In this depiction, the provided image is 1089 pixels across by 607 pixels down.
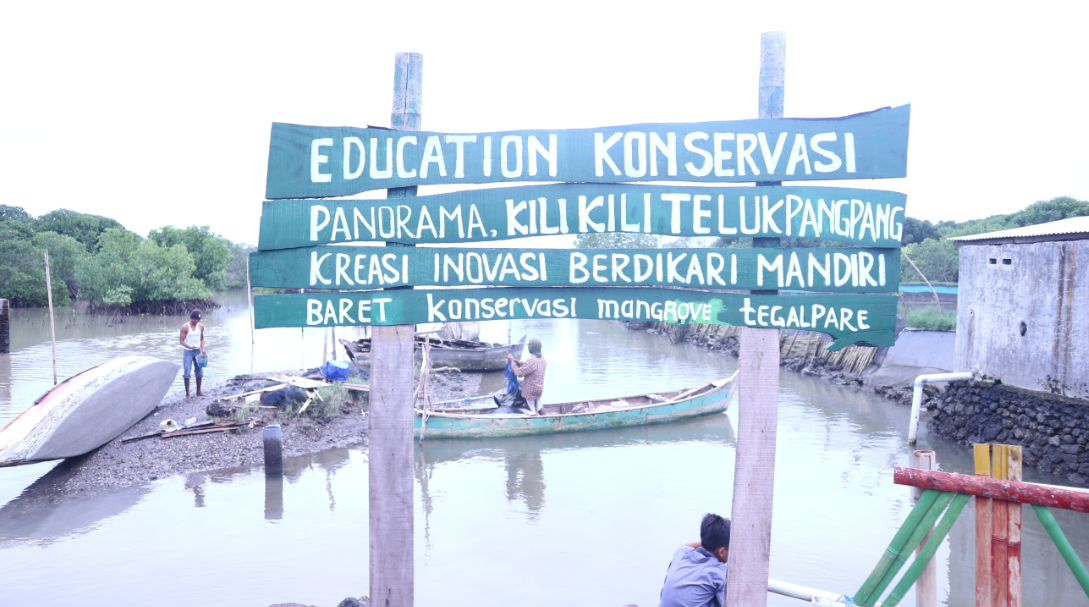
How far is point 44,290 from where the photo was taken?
122 feet

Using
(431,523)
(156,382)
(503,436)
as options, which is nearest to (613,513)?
(431,523)

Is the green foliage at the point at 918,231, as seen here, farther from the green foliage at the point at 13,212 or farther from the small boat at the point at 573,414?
the green foliage at the point at 13,212

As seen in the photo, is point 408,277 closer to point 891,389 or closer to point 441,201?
point 441,201

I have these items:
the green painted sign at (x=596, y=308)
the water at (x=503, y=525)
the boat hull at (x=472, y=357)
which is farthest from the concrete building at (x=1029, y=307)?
the boat hull at (x=472, y=357)

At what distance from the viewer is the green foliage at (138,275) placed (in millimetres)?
35875

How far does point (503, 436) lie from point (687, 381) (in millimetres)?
9604

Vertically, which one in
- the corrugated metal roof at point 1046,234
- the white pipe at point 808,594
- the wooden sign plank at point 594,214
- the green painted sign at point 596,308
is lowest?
the white pipe at point 808,594

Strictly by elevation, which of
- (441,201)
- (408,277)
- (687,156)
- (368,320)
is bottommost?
(368,320)

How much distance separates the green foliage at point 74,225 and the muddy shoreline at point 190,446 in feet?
166

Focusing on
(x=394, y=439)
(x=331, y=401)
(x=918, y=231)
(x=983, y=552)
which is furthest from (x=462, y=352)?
(x=918, y=231)

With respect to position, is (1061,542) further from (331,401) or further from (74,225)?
(74,225)

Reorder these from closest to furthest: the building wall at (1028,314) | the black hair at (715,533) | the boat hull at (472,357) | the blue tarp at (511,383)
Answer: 1. the black hair at (715,533)
2. the building wall at (1028,314)
3. the blue tarp at (511,383)
4. the boat hull at (472,357)

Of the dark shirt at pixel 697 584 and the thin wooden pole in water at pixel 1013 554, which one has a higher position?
the thin wooden pole in water at pixel 1013 554

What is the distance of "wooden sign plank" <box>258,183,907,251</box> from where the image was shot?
3314mm
